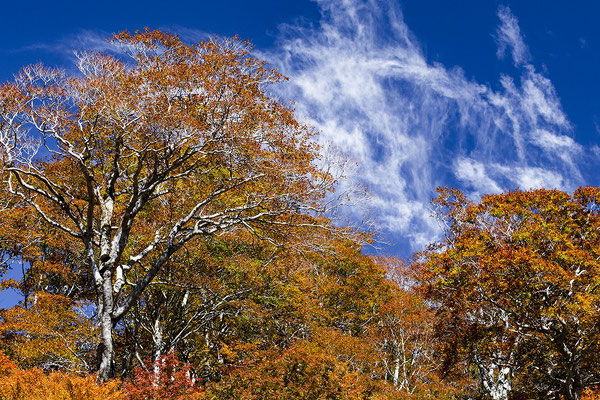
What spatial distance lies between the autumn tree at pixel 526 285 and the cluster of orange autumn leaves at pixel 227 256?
6 centimetres

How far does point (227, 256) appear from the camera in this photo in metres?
18.2

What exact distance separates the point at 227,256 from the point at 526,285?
10.9 meters

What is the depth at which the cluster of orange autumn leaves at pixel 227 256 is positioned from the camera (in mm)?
11742

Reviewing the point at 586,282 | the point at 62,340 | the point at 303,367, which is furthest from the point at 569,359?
the point at 62,340

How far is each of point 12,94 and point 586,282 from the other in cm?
1669

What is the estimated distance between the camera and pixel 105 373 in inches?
409

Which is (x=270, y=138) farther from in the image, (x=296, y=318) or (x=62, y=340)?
(x=62, y=340)

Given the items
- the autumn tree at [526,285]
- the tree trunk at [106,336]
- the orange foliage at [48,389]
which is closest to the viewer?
the orange foliage at [48,389]

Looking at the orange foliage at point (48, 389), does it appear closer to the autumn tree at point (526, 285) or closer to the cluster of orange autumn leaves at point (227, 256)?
the cluster of orange autumn leaves at point (227, 256)

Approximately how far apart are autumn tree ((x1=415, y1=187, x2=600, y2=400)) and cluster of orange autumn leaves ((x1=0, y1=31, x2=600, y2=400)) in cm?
6

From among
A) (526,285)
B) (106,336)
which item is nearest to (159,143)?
(106,336)

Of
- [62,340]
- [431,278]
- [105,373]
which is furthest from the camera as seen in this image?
[62,340]

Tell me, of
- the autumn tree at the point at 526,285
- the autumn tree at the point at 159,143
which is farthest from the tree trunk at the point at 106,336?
the autumn tree at the point at 526,285

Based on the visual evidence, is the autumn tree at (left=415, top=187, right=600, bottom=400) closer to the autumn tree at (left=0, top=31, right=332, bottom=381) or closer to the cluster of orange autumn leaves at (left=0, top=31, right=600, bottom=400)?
the cluster of orange autumn leaves at (left=0, top=31, right=600, bottom=400)
